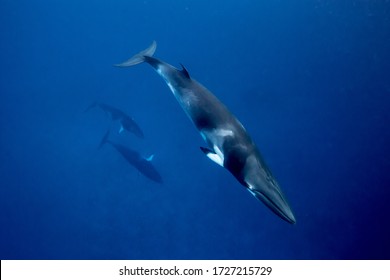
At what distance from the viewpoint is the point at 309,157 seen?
15969 mm

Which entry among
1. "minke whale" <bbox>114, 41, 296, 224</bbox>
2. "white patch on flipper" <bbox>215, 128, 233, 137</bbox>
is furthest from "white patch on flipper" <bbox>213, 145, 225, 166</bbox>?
"white patch on flipper" <bbox>215, 128, 233, 137</bbox>

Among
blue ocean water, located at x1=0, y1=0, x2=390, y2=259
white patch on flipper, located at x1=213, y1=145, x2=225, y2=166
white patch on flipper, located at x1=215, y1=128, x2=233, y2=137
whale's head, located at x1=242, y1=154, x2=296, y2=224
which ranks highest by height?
blue ocean water, located at x1=0, y1=0, x2=390, y2=259

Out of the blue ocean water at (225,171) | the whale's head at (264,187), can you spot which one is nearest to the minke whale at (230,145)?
the whale's head at (264,187)

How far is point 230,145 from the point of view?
13.2ft

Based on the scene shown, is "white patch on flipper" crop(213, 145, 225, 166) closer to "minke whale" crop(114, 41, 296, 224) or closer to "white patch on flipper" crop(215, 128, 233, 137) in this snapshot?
"minke whale" crop(114, 41, 296, 224)

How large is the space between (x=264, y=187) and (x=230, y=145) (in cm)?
74

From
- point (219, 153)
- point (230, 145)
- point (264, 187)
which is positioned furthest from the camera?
point (219, 153)

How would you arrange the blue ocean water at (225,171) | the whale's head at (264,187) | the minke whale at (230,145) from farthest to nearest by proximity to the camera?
the blue ocean water at (225,171) → the minke whale at (230,145) → the whale's head at (264,187)

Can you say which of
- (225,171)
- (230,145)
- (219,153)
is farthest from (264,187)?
(225,171)

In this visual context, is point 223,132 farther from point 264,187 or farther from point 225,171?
point 225,171

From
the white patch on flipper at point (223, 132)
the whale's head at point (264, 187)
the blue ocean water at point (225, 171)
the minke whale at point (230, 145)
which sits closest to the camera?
the whale's head at point (264, 187)

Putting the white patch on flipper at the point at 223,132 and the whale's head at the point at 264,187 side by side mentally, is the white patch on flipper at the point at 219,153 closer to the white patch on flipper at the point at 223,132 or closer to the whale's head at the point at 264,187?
the white patch on flipper at the point at 223,132

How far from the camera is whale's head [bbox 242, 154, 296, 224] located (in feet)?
11.0

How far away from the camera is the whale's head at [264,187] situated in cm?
334
